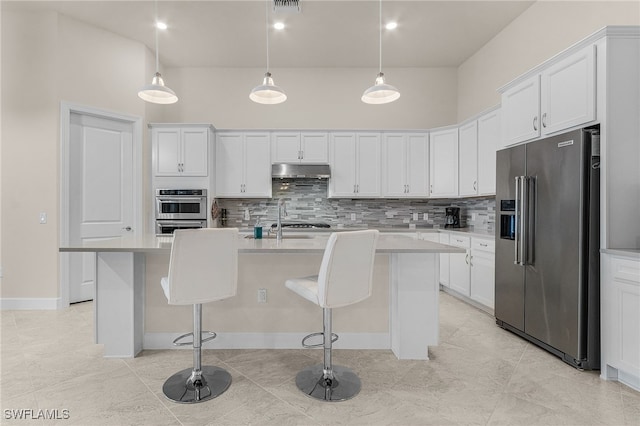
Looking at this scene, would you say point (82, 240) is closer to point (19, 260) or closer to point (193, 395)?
point (19, 260)

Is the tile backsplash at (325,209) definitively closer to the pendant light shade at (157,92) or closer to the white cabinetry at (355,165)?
the white cabinetry at (355,165)

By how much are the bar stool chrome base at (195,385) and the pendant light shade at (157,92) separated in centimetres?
220

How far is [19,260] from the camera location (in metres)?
3.91

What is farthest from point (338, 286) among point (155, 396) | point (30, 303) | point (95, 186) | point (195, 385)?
point (30, 303)

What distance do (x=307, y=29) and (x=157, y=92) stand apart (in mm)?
2263

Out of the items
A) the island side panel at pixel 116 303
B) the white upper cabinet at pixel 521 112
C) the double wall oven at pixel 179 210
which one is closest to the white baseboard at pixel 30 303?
the double wall oven at pixel 179 210

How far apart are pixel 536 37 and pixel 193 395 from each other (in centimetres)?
475

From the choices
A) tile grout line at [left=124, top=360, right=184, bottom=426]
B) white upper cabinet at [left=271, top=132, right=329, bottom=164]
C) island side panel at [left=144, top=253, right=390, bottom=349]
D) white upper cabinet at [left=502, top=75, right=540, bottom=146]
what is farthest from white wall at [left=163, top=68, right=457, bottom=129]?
tile grout line at [left=124, top=360, right=184, bottom=426]

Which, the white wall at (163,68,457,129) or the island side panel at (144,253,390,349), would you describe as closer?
the island side panel at (144,253,390,349)

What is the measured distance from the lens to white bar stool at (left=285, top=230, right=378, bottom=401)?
190 centimetres

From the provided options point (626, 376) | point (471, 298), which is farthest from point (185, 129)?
point (626, 376)

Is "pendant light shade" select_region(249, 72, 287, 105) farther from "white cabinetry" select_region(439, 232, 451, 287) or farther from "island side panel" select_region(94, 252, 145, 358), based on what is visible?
"white cabinetry" select_region(439, 232, 451, 287)

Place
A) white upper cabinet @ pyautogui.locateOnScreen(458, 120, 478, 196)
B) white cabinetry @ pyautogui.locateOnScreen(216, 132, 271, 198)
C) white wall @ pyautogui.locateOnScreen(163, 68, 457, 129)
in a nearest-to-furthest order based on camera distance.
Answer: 1. white upper cabinet @ pyautogui.locateOnScreen(458, 120, 478, 196)
2. white cabinetry @ pyautogui.locateOnScreen(216, 132, 271, 198)
3. white wall @ pyautogui.locateOnScreen(163, 68, 457, 129)

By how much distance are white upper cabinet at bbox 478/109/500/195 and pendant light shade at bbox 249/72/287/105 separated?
2575mm
